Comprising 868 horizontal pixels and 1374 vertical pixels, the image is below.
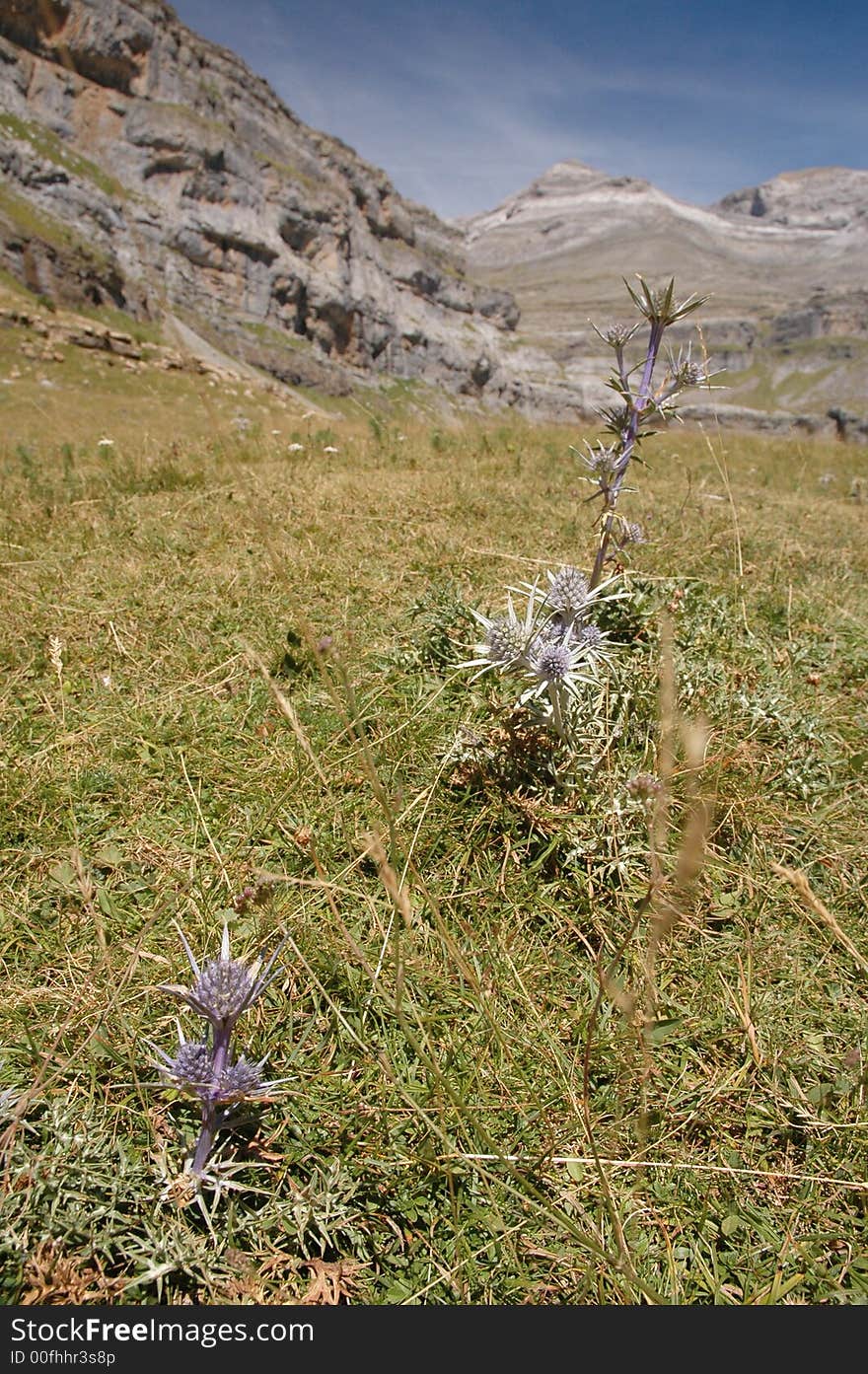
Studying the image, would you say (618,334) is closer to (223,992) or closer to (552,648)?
(552,648)

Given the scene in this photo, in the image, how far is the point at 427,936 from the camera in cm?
203

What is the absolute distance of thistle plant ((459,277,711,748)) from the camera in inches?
81.3

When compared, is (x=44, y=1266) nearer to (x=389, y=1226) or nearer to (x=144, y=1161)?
(x=144, y=1161)

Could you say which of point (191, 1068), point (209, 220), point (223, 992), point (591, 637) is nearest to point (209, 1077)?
point (191, 1068)

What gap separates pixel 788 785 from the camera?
8.42ft

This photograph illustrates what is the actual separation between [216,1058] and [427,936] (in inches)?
28.3

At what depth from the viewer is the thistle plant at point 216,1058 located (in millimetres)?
1429

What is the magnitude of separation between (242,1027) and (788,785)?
2.03 meters

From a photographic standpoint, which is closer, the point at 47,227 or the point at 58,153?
the point at 47,227

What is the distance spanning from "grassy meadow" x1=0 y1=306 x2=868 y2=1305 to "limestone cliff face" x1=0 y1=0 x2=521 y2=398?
34657mm

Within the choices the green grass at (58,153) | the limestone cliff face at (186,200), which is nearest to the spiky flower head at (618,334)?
the limestone cliff face at (186,200)

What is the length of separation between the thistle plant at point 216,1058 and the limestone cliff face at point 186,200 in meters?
36.3

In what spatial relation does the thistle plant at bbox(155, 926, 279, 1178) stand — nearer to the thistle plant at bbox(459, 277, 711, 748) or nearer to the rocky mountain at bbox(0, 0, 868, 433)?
the thistle plant at bbox(459, 277, 711, 748)

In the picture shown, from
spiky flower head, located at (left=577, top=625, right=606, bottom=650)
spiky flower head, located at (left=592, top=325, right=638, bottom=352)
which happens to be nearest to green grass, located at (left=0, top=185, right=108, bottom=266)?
spiky flower head, located at (left=592, top=325, right=638, bottom=352)
